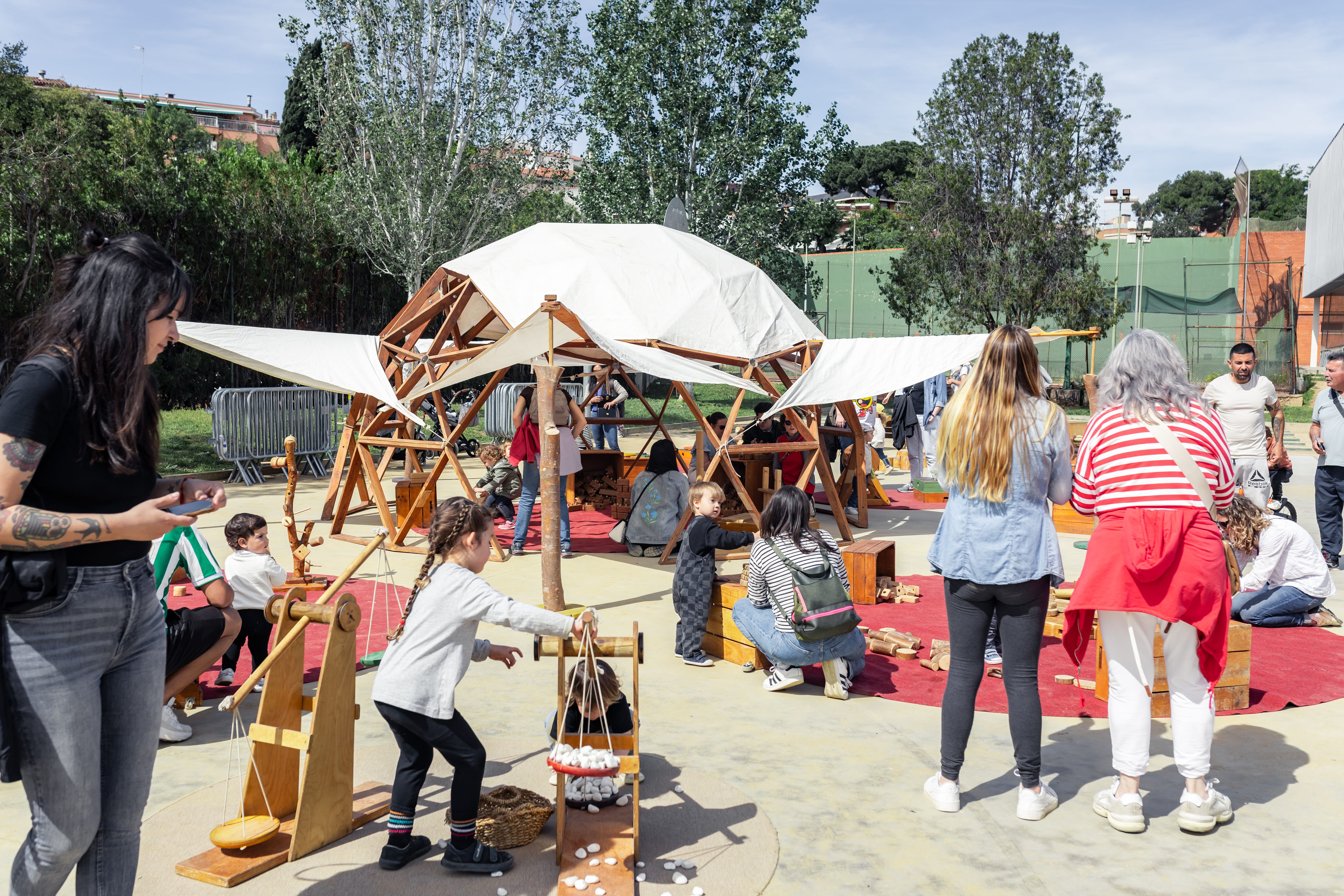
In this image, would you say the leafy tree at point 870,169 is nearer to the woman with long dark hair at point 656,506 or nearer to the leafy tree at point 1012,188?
the leafy tree at point 1012,188

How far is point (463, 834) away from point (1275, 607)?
5.79 meters

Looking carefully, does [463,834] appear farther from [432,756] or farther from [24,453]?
[24,453]

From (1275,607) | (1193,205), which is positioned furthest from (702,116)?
(1193,205)

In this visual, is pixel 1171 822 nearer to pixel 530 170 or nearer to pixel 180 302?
pixel 180 302

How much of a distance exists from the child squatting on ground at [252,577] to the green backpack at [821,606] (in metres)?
2.70

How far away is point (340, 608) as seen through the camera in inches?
135

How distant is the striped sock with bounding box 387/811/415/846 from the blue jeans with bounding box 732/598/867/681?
2429 millimetres

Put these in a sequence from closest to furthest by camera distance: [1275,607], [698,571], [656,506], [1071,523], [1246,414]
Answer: [698,571] → [1275,607] → [1246,414] → [656,506] → [1071,523]

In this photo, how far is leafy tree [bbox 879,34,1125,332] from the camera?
26.4m

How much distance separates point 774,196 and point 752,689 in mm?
23403

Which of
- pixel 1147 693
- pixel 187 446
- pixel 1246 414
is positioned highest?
pixel 1246 414

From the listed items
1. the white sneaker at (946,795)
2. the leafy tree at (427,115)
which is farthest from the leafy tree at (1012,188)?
the white sneaker at (946,795)

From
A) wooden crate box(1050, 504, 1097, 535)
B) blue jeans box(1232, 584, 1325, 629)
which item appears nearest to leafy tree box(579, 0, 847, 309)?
wooden crate box(1050, 504, 1097, 535)

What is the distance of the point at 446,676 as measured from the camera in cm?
328
